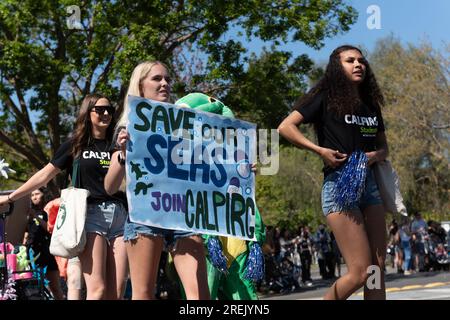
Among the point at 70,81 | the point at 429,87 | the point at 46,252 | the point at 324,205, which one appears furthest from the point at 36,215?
the point at 429,87

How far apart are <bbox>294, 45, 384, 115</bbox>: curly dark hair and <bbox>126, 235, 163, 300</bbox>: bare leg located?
137cm

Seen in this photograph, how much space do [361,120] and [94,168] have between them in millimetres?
1893

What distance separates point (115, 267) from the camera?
18.9 feet

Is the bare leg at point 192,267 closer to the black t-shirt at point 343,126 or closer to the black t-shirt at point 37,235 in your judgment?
the black t-shirt at point 343,126

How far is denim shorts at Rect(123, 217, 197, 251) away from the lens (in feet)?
15.5

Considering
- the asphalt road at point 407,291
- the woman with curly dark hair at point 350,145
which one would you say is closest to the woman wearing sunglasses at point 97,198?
the woman with curly dark hair at point 350,145

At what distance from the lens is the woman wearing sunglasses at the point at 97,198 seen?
18.7 ft

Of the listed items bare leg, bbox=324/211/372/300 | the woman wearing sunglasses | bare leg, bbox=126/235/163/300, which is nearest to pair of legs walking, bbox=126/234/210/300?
bare leg, bbox=126/235/163/300

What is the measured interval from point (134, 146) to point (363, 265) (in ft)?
5.00

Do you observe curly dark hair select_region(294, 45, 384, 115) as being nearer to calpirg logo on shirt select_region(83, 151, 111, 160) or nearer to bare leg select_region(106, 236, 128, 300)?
calpirg logo on shirt select_region(83, 151, 111, 160)

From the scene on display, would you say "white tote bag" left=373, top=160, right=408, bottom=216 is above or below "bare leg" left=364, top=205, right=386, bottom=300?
above

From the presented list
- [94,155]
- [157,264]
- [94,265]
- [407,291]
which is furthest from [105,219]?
[407,291]

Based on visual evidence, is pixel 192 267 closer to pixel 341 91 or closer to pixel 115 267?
pixel 115 267
